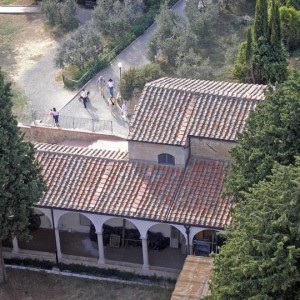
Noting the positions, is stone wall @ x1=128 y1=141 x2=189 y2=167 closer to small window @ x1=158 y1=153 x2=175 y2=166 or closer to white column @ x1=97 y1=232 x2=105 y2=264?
small window @ x1=158 y1=153 x2=175 y2=166

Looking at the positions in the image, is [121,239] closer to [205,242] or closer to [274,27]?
[205,242]

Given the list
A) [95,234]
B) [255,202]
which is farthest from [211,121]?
[255,202]

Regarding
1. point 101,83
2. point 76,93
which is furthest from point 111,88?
point 76,93

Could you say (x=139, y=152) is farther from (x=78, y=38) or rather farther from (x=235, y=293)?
(x=78, y=38)

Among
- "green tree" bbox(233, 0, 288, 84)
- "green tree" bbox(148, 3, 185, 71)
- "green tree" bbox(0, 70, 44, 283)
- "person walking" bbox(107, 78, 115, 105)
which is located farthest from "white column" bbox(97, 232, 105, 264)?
"green tree" bbox(148, 3, 185, 71)

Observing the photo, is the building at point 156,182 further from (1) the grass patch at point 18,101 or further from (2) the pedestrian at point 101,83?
(2) the pedestrian at point 101,83

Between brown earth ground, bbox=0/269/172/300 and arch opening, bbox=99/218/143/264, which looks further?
Result: arch opening, bbox=99/218/143/264

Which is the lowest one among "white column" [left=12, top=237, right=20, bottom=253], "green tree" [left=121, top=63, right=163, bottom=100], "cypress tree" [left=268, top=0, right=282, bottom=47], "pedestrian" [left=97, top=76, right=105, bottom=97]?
"white column" [left=12, top=237, right=20, bottom=253]

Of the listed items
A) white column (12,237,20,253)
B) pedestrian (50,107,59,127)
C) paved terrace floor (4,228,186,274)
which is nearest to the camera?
paved terrace floor (4,228,186,274)

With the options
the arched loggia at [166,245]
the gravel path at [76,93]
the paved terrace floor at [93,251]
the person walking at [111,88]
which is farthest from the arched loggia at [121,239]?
the person walking at [111,88]
